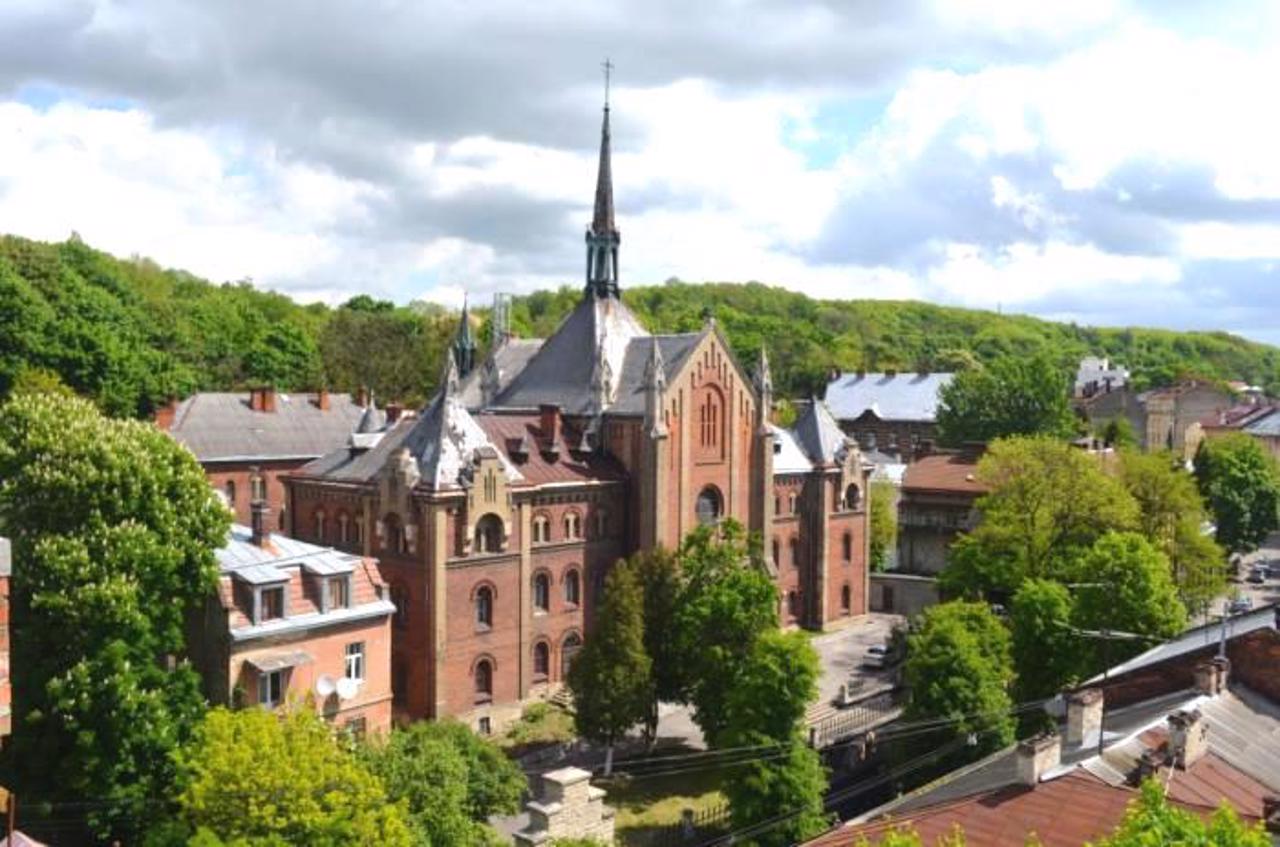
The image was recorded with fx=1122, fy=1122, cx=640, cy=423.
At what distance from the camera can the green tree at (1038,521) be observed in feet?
170

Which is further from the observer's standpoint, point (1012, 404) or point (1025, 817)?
point (1012, 404)

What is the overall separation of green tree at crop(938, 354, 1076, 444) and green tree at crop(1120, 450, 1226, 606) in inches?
1277

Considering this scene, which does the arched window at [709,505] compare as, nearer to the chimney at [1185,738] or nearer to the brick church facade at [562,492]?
the brick church facade at [562,492]

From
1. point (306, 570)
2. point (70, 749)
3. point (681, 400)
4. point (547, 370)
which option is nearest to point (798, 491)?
point (681, 400)

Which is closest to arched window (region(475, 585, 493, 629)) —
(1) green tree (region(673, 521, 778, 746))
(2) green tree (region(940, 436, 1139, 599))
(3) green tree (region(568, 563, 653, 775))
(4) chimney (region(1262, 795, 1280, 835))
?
(3) green tree (region(568, 563, 653, 775))

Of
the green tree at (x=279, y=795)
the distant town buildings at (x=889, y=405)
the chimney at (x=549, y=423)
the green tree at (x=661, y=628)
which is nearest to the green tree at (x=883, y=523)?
the chimney at (x=549, y=423)

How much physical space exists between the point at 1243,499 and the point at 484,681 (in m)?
60.3

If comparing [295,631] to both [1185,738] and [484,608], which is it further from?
[1185,738]

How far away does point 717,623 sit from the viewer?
4147cm

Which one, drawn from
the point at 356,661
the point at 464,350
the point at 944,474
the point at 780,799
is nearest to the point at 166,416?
the point at 464,350

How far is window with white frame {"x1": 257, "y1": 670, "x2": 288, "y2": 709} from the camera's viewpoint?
35906mm

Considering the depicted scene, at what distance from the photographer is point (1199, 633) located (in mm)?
37781

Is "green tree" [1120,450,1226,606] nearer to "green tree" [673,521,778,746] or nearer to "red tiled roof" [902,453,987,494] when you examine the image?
"red tiled roof" [902,453,987,494]

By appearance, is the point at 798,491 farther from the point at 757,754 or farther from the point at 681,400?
the point at 757,754
